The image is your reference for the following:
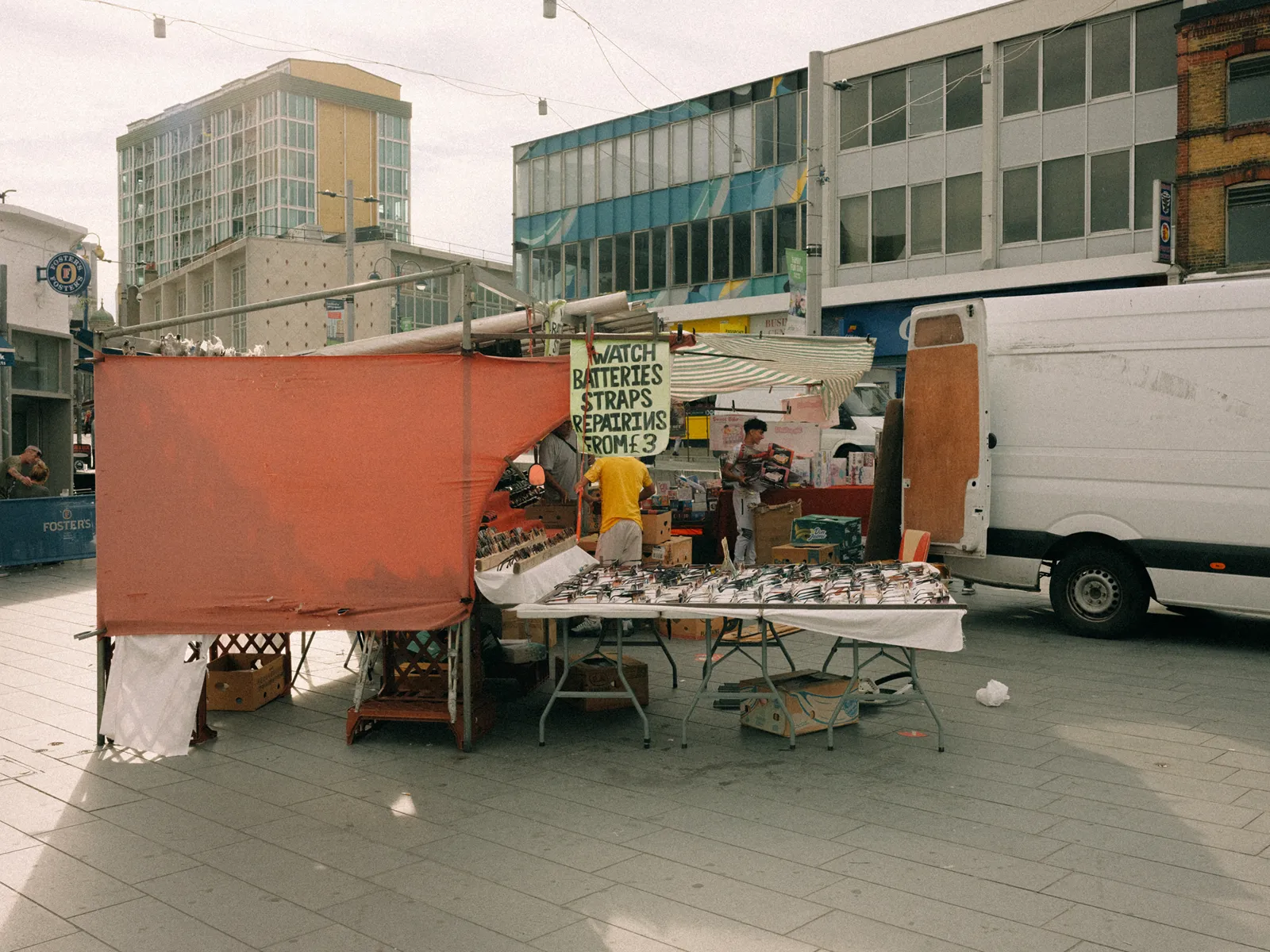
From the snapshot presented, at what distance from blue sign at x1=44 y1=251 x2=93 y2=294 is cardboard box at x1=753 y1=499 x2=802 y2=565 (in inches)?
714

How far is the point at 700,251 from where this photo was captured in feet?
117

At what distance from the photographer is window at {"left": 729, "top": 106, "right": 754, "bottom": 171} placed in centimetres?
3347

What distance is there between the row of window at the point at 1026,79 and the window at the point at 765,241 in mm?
3890

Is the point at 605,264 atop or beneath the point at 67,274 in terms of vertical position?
atop

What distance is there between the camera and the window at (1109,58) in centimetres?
2502

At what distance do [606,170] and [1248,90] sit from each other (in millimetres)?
21027

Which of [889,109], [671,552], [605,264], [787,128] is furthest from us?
[605,264]

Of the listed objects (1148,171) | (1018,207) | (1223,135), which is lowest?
(1018,207)

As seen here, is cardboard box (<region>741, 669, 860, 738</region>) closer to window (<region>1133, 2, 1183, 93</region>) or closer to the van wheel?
the van wheel

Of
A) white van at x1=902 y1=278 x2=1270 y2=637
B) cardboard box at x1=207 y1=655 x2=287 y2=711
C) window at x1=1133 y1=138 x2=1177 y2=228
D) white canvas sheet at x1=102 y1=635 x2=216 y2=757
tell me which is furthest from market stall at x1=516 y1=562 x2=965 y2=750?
window at x1=1133 y1=138 x2=1177 y2=228

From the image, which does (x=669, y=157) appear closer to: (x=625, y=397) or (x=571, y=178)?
(x=571, y=178)

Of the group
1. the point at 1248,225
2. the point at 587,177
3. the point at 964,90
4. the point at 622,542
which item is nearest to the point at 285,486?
the point at 622,542

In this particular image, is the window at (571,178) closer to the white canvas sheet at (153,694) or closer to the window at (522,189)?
the window at (522,189)

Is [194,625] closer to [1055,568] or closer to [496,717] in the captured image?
[496,717]
